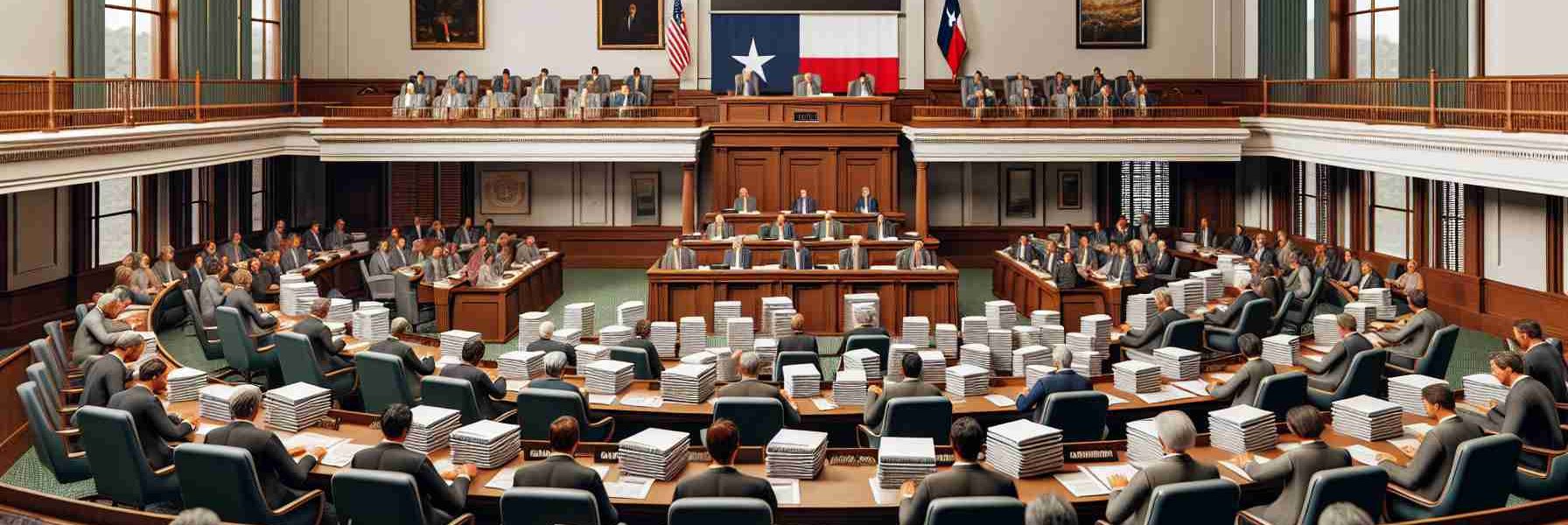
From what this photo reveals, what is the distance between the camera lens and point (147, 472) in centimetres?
784

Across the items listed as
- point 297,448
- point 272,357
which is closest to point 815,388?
point 297,448

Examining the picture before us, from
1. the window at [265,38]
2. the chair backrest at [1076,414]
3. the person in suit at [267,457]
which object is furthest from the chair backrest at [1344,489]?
the window at [265,38]

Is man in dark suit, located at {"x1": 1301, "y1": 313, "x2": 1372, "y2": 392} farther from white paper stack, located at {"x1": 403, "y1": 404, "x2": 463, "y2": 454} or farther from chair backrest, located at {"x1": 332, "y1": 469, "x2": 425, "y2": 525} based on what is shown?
chair backrest, located at {"x1": 332, "y1": 469, "x2": 425, "y2": 525}

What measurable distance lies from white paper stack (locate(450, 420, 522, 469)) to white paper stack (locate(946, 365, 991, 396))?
3.52 m

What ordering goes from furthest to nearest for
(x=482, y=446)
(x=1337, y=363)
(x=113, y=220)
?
(x=113, y=220)
(x=1337, y=363)
(x=482, y=446)

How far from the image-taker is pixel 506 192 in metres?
25.8

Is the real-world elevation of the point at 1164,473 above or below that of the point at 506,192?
below

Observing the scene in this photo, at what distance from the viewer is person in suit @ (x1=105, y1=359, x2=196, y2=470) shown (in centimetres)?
793

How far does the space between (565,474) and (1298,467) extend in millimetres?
3715

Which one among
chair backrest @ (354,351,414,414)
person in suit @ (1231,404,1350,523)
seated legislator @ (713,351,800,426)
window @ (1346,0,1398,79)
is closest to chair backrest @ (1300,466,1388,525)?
person in suit @ (1231,404,1350,523)

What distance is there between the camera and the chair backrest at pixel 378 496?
6.53m

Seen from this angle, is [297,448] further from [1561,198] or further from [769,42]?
[769,42]

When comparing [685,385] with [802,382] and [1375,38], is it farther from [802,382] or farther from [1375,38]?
[1375,38]

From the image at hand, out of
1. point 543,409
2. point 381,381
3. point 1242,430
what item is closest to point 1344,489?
point 1242,430
